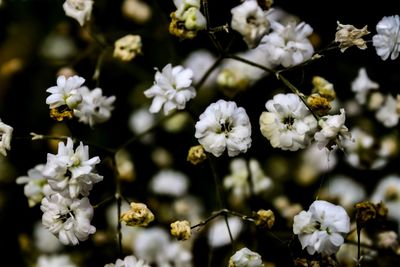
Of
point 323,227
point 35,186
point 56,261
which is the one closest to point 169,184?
point 56,261

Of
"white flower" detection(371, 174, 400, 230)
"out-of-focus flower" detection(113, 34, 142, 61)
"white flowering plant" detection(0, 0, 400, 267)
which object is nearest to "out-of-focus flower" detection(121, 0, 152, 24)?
"white flowering plant" detection(0, 0, 400, 267)

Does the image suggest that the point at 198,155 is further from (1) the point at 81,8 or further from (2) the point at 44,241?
(2) the point at 44,241

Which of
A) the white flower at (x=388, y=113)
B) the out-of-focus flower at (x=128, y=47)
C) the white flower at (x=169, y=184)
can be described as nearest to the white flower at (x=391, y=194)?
the white flower at (x=388, y=113)

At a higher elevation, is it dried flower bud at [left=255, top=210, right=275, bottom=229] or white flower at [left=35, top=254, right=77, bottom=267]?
dried flower bud at [left=255, top=210, right=275, bottom=229]

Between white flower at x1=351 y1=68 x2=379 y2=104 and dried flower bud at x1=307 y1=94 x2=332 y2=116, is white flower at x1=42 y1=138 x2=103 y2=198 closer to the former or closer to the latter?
dried flower bud at x1=307 y1=94 x2=332 y2=116

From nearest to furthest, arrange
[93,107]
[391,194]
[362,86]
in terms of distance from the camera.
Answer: [93,107] → [362,86] → [391,194]

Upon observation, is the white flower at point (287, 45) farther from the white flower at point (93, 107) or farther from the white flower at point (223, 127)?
the white flower at point (93, 107)
